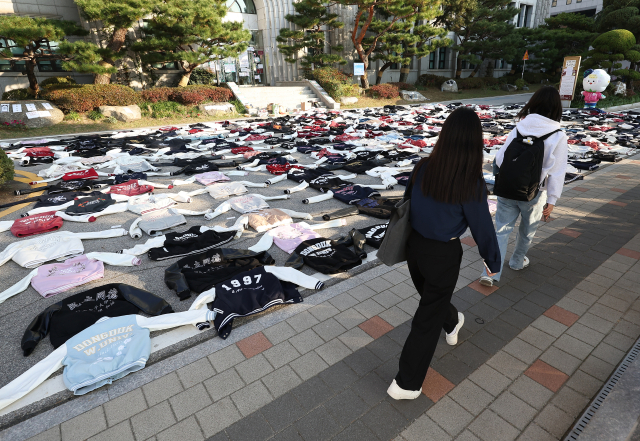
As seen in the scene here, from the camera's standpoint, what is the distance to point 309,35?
886 inches

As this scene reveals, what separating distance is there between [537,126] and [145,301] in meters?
3.80

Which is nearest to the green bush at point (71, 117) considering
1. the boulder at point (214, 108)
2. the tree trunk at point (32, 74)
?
the tree trunk at point (32, 74)

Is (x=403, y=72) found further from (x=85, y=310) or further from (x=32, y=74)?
(x=85, y=310)

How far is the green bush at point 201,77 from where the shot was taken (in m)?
21.7

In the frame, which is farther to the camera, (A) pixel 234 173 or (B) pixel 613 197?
(A) pixel 234 173

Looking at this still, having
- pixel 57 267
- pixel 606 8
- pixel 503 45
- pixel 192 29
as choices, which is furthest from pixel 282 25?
pixel 57 267

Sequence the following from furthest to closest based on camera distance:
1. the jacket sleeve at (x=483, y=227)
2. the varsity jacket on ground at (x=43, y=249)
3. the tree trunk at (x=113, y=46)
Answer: the tree trunk at (x=113, y=46)
the varsity jacket on ground at (x=43, y=249)
the jacket sleeve at (x=483, y=227)

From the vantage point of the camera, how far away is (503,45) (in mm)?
27766

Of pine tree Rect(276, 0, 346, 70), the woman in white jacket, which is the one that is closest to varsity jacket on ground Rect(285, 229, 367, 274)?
the woman in white jacket

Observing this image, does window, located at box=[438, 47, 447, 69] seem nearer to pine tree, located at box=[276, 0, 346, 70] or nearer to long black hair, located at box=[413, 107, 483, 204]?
pine tree, located at box=[276, 0, 346, 70]

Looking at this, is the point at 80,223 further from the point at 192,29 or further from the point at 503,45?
the point at 503,45

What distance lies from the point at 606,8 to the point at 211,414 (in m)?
33.0

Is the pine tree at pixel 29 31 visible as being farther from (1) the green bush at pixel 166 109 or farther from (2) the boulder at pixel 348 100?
(2) the boulder at pixel 348 100

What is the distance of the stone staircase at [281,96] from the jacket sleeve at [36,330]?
1776cm
